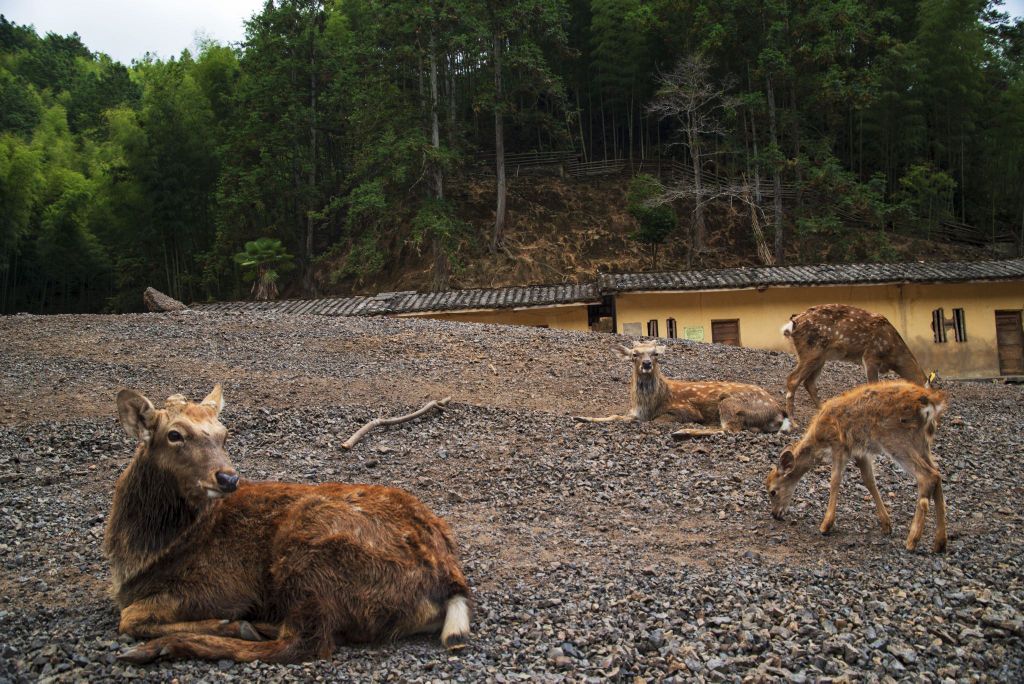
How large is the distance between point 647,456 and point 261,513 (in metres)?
4.80

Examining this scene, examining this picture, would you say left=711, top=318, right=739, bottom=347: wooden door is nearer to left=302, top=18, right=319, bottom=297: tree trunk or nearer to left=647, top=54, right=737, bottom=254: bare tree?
left=647, top=54, right=737, bottom=254: bare tree

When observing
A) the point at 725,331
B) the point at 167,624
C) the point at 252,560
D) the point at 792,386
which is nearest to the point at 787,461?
the point at 252,560

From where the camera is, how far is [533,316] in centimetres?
2125

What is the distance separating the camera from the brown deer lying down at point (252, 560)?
4.24m

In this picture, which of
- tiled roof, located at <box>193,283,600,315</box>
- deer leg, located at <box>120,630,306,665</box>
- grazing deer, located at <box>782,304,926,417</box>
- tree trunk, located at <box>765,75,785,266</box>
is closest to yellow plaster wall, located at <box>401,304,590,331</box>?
tiled roof, located at <box>193,283,600,315</box>

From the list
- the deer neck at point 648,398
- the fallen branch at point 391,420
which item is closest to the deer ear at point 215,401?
the fallen branch at point 391,420

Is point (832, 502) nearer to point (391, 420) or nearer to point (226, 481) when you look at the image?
point (226, 481)

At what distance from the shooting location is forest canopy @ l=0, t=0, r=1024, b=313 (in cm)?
2992

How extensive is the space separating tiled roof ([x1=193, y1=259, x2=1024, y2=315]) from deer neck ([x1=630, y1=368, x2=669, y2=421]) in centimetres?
1019

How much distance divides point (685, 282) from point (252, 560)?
1753 centimetres

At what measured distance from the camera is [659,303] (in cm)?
2122

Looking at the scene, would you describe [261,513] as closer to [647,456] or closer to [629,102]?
[647,456]

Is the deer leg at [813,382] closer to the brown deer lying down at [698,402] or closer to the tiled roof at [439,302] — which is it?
the brown deer lying down at [698,402]

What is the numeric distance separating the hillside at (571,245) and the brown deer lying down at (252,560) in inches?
1039
